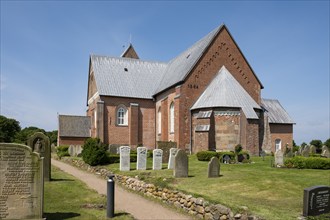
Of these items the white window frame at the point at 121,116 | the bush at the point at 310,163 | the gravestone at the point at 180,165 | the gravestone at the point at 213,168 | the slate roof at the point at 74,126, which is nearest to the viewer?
the gravestone at the point at 213,168

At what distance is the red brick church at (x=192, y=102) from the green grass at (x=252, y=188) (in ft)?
34.2

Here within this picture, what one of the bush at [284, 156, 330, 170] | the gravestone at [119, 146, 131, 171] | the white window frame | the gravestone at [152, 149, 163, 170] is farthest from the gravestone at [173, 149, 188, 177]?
the white window frame

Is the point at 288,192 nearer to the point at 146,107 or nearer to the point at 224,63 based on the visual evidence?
the point at 224,63

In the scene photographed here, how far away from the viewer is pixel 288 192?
11109 mm

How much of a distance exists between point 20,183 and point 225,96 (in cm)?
2168

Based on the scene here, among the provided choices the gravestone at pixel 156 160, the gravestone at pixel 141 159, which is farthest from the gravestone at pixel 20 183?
the gravestone at pixel 156 160

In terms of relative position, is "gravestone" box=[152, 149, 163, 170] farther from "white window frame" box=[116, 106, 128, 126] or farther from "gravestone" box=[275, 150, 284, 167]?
"white window frame" box=[116, 106, 128, 126]

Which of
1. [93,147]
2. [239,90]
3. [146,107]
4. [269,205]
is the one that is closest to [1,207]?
[269,205]

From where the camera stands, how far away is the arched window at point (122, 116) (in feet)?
116

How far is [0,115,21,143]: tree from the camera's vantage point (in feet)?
210

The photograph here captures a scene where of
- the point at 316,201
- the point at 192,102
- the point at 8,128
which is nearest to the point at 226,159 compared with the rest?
the point at 192,102

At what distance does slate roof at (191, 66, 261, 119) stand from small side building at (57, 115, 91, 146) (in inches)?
715

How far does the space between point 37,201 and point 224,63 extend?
25772 millimetres

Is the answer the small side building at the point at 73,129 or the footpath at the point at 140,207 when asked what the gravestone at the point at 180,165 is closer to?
the footpath at the point at 140,207
